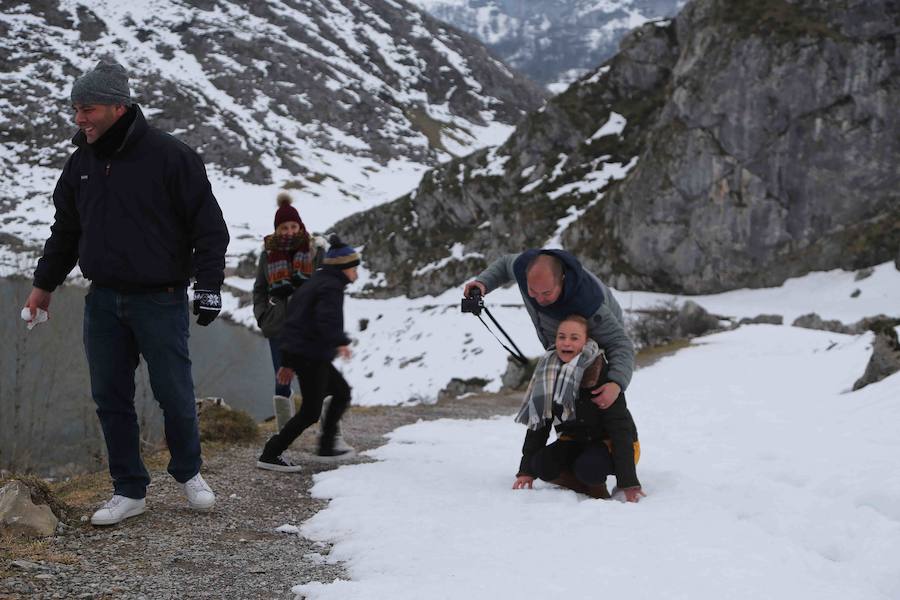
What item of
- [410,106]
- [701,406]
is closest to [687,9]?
[701,406]

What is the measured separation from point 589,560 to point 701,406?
890cm

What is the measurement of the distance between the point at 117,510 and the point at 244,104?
17132 cm

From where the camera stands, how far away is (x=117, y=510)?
416cm

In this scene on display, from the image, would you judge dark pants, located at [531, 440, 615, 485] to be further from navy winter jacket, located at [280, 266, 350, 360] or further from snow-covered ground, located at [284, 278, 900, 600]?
navy winter jacket, located at [280, 266, 350, 360]

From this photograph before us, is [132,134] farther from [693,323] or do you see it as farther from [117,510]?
[693,323]

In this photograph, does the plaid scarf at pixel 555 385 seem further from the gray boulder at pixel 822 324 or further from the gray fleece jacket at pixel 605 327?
the gray boulder at pixel 822 324

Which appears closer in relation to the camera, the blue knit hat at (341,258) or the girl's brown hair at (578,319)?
the girl's brown hair at (578,319)

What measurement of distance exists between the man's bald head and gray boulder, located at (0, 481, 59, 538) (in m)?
3.33

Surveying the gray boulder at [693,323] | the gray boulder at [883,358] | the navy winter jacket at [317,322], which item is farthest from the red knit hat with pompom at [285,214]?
the gray boulder at [693,323]

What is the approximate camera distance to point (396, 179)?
140500 millimetres

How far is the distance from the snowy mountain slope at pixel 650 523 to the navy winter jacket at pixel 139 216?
189 cm

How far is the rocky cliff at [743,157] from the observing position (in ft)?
127

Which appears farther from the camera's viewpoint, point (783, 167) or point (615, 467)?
point (783, 167)

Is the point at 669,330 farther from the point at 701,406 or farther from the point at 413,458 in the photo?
the point at 413,458
